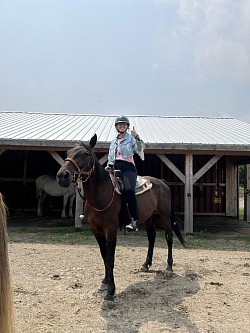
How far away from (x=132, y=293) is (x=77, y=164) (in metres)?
1.88

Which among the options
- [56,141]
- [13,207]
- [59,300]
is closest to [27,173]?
[13,207]

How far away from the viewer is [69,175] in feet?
13.1

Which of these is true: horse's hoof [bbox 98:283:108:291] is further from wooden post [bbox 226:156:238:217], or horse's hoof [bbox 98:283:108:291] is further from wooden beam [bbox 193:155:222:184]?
wooden post [bbox 226:156:238:217]

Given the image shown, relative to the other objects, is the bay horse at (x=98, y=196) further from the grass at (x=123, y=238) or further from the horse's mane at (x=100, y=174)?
the grass at (x=123, y=238)

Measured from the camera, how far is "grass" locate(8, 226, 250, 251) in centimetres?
804

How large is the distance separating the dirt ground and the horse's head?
149 centimetres

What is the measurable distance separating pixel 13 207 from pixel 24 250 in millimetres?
7475

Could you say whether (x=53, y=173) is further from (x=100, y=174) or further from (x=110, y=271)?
(x=110, y=271)

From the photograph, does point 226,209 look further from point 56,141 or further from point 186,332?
point 186,332

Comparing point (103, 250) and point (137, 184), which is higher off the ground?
point (137, 184)

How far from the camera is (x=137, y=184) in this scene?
5383mm

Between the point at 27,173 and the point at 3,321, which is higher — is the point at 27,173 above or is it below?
above

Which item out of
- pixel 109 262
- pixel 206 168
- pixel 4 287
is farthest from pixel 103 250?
pixel 206 168

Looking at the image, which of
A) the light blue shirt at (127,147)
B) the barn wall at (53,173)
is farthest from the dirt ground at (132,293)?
the barn wall at (53,173)
